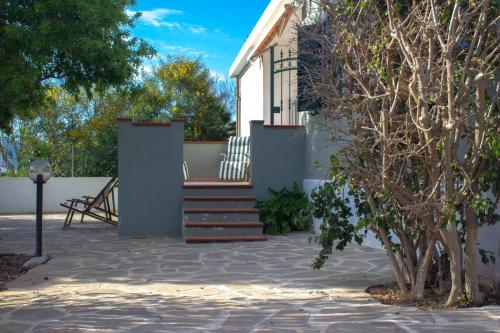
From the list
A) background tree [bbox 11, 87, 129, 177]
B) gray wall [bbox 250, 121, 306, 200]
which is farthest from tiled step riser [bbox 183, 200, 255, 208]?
background tree [bbox 11, 87, 129, 177]

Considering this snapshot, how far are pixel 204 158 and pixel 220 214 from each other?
206 inches

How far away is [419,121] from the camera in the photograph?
181 inches

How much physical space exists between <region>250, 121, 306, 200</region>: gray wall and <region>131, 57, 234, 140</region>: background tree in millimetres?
10484

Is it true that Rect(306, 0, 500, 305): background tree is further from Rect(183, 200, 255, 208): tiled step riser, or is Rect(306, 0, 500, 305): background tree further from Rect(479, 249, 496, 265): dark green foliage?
Rect(183, 200, 255, 208): tiled step riser

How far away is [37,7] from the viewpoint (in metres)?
7.52

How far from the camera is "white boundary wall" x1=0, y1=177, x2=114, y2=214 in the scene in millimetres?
16938

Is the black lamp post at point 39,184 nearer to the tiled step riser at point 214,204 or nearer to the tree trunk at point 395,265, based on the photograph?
the tiled step riser at point 214,204

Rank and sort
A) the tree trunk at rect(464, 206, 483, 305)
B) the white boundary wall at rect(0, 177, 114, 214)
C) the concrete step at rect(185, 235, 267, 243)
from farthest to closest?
the white boundary wall at rect(0, 177, 114, 214)
the concrete step at rect(185, 235, 267, 243)
the tree trunk at rect(464, 206, 483, 305)

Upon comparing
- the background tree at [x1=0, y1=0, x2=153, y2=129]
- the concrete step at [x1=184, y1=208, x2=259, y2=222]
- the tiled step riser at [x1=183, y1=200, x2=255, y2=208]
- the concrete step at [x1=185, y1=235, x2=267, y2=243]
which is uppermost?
the background tree at [x1=0, y1=0, x2=153, y2=129]

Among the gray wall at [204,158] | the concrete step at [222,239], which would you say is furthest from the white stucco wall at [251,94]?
the concrete step at [222,239]

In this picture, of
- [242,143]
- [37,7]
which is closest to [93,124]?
[242,143]

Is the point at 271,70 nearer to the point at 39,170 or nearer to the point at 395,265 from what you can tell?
the point at 39,170

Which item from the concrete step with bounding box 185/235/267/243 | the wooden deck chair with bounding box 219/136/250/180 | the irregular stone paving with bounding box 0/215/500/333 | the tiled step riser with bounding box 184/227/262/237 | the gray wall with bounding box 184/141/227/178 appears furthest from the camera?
the gray wall with bounding box 184/141/227/178

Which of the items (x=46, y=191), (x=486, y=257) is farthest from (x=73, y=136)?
(x=486, y=257)
